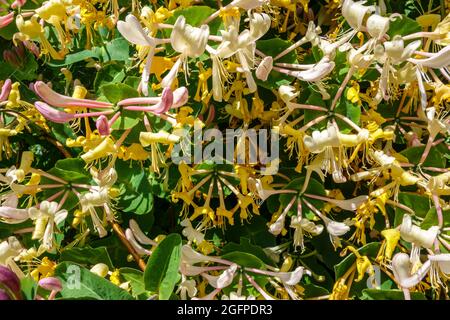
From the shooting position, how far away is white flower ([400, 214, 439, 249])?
2.57 feet

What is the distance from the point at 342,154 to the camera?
0.90 meters

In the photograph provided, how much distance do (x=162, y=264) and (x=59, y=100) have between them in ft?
0.91

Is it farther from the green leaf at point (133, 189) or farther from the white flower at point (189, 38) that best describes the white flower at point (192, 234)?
the white flower at point (189, 38)

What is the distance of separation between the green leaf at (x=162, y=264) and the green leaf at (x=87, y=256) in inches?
5.4

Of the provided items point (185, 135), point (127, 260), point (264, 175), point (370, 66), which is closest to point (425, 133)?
point (370, 66)

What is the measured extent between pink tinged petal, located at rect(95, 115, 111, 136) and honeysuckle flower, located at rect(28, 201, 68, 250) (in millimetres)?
161

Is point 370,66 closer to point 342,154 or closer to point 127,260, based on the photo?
point 342,154

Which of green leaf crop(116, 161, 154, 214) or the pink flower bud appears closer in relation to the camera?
the pink flower bud

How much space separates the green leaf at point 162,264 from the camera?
0.77 meters

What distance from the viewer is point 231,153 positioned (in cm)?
93

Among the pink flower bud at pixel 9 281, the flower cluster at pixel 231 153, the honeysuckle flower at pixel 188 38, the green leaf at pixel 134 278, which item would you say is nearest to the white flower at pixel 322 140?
the flower cluster at pixel 231 153

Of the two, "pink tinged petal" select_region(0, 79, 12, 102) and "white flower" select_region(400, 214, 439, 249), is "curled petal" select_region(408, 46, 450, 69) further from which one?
"pink tinged petal" select_region(0, 79, 12, 102)

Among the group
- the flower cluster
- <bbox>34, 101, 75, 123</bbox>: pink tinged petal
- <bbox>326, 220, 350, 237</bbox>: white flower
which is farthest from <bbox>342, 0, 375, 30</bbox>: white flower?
<bbox>34, 101, 75, 123</bbox>: pink tinged petal
